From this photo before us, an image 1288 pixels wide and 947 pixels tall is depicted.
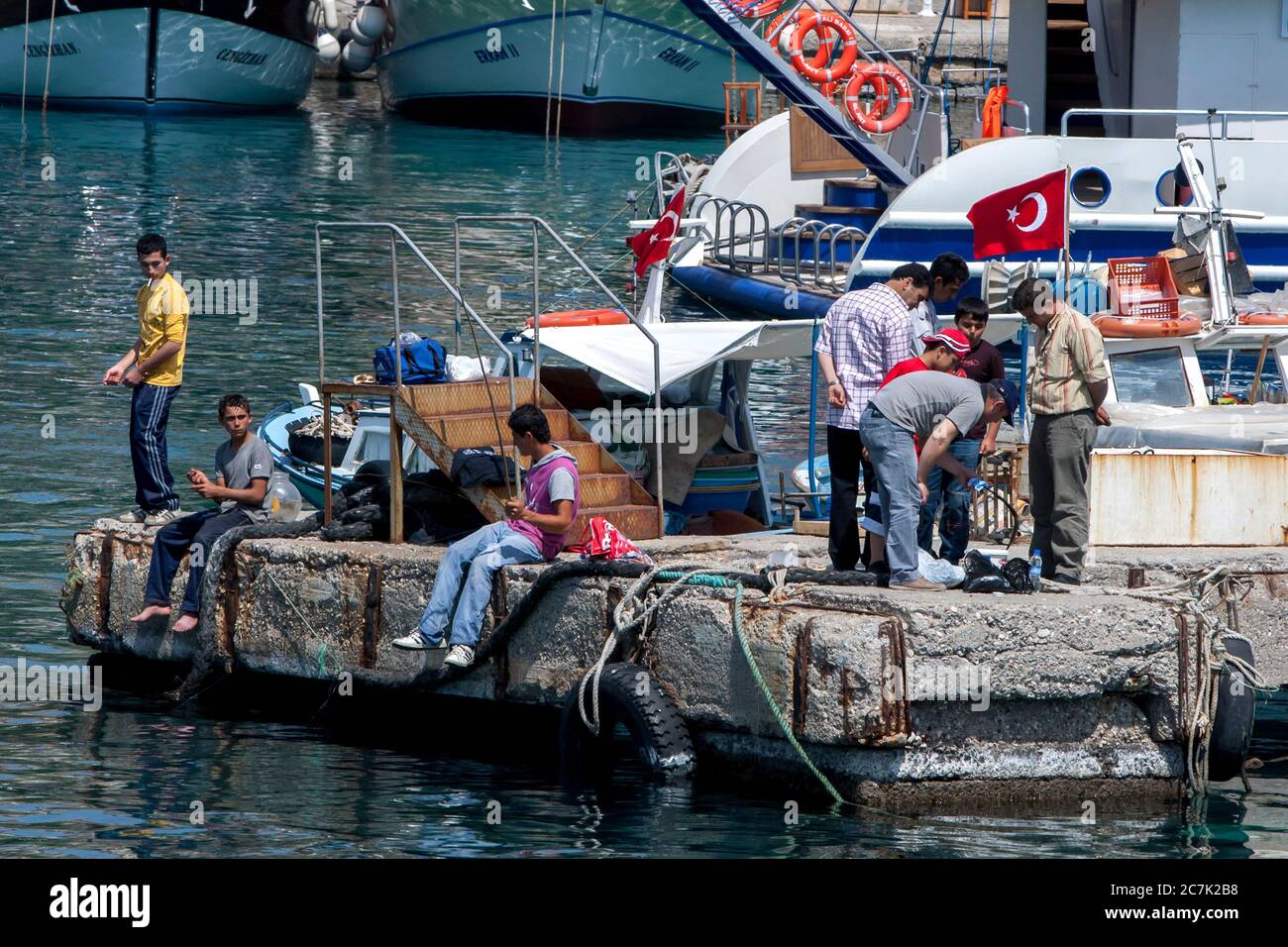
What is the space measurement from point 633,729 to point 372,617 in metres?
2.10

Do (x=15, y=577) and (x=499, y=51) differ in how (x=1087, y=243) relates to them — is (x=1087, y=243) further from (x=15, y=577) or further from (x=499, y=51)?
(x=499, y=51)

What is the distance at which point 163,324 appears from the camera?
42.7ft

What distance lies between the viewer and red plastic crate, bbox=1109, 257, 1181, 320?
1554 cm

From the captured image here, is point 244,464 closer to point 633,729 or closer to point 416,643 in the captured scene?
point 416,643

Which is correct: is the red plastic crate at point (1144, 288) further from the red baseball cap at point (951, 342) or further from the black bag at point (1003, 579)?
the black bag at point (1003, 579)

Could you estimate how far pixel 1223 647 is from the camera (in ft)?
35.8

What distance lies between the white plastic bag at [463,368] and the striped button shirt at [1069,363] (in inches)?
162

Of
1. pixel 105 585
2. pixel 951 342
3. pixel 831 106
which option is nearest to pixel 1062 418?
pixel 951 342

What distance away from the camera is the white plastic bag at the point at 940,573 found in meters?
10.8

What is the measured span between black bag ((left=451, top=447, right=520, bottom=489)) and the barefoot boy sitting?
1.14 m

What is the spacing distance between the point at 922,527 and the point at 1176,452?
2.55 metres

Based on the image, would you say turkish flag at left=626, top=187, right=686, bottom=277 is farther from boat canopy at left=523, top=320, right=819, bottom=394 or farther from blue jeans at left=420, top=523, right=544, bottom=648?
blue jeans at left=420, top=523, right=544, bottom=648

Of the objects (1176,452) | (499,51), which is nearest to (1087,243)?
(1176,452)

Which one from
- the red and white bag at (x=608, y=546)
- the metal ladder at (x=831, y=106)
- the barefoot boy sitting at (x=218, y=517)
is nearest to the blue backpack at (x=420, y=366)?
the barefoot boy sitting at (x=218, y=517)
